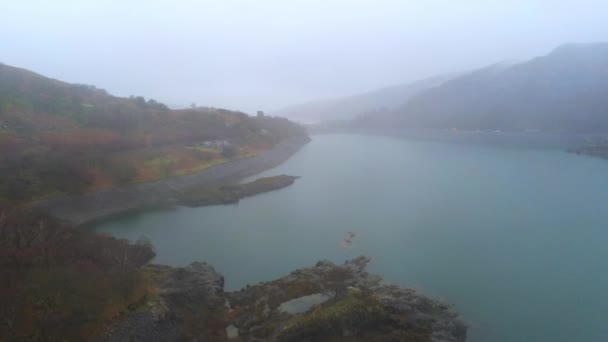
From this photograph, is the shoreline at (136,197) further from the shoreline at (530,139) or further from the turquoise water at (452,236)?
the shoreline at (530,139)

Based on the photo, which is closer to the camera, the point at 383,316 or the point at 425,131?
the point at 383,316

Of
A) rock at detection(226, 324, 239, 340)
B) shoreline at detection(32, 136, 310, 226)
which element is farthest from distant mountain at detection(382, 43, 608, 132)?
rock at detection(226, 324, 239, 340)

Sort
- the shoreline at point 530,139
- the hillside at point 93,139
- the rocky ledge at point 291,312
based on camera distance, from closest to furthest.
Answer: the rocky ledge at point 291,312 < the hillside at point 93,139 < the shoreline at point 530,139

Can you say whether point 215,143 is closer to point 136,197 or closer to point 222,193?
point 222,193

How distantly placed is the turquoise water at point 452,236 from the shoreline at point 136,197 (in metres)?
0.89

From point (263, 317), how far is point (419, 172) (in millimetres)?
14029

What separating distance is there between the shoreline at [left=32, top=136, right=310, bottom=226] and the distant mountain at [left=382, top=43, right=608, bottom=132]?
29.3 meters

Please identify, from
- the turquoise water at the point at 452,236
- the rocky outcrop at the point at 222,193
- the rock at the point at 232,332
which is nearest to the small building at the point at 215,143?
the turquoise water at the point at 452,236

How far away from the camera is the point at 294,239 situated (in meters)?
10.0

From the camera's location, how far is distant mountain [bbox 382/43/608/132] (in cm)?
3569

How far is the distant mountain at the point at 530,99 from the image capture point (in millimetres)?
35694

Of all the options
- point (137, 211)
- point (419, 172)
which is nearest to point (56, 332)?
point (137, 211)

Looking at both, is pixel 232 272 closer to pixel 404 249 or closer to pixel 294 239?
pixel 294 239

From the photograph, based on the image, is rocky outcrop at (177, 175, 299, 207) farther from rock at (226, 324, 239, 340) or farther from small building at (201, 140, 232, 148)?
rock at (226, 324, 239, 340)
